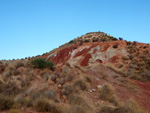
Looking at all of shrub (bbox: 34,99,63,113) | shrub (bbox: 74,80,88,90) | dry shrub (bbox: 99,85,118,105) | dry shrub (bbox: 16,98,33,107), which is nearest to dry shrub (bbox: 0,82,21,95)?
dry shrub (bbox: 16,98,33,107)

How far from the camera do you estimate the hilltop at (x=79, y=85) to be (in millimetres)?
5355

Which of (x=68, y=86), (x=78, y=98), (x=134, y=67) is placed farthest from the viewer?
(x=134, y=67)

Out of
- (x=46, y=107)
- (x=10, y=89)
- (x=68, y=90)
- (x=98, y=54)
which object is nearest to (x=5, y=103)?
(x=46, y=107)

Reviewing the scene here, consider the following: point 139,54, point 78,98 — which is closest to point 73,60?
point 139,54

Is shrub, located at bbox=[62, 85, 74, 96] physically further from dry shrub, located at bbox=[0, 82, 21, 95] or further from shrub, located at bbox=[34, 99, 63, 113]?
dry shrub, located at bbox=[0, 82, 21, 95]

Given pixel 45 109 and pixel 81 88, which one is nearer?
pixel 45 109

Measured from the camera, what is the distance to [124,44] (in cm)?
2652

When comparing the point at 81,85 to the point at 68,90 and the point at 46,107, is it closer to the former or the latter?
the point at 68,90

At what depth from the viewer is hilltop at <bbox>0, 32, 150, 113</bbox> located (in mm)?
5355

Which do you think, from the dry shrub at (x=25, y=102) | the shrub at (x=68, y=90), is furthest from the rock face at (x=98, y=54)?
the dry shrub at (x=25, y=102)

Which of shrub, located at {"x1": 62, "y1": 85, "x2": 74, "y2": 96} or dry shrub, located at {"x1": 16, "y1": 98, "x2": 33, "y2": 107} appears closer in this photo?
dry shrub, located at {"x1": 16, "y1": 98, "x2": 33, "y2": 107}

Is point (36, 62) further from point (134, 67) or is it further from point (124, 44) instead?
point (124, 44)

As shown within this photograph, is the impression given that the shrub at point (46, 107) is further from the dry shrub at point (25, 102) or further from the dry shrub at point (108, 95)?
the dry shrub at point (108, 95)

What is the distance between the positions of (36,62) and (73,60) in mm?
16424
